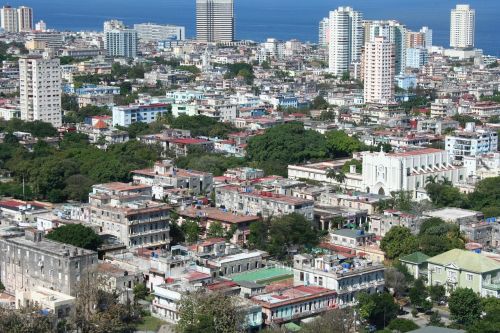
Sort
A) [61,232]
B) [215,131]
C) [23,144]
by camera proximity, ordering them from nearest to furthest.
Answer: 1. [61,232]
2. [23,144]
3. [215,131]

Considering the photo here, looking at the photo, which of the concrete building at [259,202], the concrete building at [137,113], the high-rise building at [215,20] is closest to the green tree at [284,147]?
the concrete building at [259,202]

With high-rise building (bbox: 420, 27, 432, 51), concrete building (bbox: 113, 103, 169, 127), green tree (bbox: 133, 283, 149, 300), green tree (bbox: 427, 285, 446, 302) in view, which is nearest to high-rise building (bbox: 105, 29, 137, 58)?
high-rise building (bbox: 420, 27, 432, 51)

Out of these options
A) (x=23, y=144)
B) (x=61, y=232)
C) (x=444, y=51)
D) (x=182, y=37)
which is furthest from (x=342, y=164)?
(x=182, y=37)

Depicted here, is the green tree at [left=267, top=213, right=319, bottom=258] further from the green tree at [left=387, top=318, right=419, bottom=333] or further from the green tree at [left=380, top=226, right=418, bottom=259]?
the green tree at [left=387, top=318, right=419, bottom=333]

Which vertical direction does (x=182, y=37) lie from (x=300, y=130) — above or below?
above

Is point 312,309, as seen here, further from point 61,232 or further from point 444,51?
point 444,51

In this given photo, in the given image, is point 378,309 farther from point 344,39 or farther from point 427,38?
point 427,38

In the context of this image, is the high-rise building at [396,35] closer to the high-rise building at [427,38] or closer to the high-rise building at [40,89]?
the high-rise building at [427,38]
